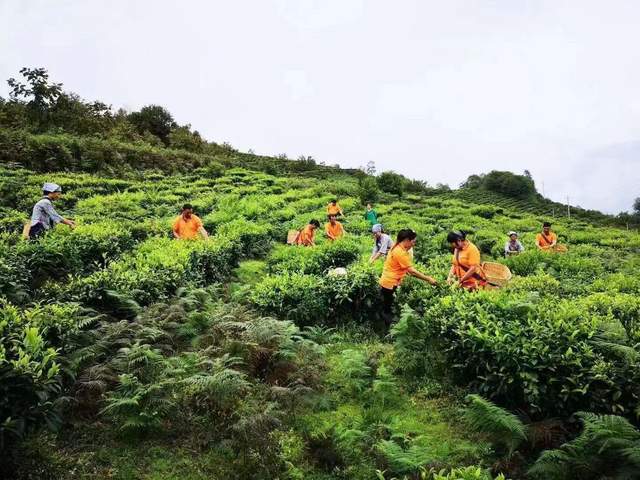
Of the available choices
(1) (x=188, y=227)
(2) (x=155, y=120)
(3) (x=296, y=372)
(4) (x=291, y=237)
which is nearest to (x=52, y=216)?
(1) (x=188, y=227)

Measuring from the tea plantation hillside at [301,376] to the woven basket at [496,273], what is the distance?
103 centimetres

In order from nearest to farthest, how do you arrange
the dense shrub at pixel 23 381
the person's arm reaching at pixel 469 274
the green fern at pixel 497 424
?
the dense shrub at pixel 23 381, the green fern at pixel 497 424, the person's arm reaching at pixel 469 274

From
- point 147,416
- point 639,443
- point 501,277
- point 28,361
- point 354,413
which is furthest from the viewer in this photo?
point 501,277

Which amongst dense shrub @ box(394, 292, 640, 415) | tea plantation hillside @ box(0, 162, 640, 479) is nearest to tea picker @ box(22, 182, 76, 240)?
tea plantation hillside @ box(0, 162, 640, 479)

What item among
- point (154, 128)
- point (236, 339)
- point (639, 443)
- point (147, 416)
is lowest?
point (147, 416)

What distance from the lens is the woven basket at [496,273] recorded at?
395 inches

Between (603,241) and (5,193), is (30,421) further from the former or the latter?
(603,241)

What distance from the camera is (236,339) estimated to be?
6832 millimetres

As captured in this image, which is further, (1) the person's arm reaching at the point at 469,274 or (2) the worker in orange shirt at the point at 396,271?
(2) the worker in orange shirt at the point at 396,271

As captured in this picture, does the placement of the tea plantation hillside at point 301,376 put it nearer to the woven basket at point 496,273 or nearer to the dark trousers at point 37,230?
the dark trousers at point 37,230

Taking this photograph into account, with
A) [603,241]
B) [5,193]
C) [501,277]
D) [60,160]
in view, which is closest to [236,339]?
[501,277]

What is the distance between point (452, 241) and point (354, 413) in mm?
3908

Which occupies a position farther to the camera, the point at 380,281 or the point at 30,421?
the point at 380,281

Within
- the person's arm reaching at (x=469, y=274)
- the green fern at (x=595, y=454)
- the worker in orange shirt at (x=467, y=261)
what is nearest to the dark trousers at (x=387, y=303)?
the worker in orange shirt at (x=467, y=261)
